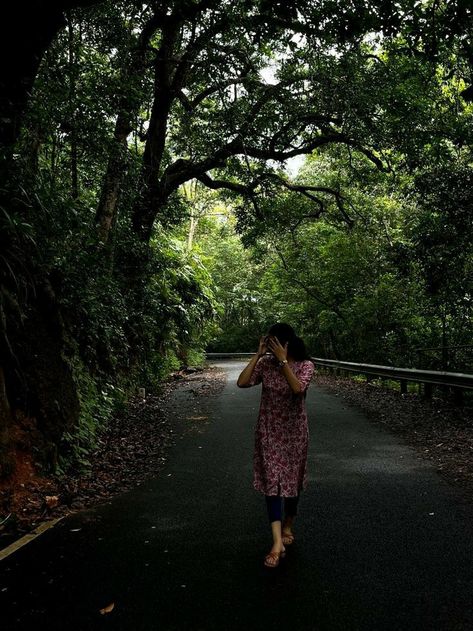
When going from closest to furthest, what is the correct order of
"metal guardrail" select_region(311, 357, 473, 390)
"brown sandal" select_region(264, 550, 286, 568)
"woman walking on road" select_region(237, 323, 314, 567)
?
1. "brown sandal" select_region(264, 550, 286, 568)
2. "woman walking on road" select_region(237, 323, 314, 567)
3. "metal guardrail" select_region(311, 357, 473, 390)

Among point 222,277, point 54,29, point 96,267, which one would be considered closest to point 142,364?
point 96,267

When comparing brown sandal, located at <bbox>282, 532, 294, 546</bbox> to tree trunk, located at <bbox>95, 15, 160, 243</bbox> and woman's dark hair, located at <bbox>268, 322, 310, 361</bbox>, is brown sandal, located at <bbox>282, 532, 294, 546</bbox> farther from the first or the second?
tree trunk, located at <bbox>95, 15, 160, 243</bbox>

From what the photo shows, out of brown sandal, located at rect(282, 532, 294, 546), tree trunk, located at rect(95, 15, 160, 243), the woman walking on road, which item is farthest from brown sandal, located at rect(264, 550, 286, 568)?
tree trunk, located at rect(95, 15, 160, 243)

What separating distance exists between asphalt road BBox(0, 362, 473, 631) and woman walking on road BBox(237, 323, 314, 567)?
52cm

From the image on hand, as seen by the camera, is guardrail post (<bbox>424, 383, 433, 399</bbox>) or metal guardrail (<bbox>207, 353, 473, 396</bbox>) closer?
metal guardrail (<bbox>207, 353, 473, 396</bbox>)

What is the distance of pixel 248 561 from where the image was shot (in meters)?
4.06

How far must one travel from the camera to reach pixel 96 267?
9516 millimetres

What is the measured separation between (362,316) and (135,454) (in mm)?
13390

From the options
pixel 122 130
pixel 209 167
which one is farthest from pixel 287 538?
pixel 209 167

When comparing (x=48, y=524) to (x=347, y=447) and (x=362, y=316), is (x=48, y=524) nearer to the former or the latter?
(x=347, y=447)

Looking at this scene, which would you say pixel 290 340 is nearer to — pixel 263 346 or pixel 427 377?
pixel 263 346

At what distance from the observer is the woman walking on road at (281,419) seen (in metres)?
4.21

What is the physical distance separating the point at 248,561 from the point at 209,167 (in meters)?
12.2

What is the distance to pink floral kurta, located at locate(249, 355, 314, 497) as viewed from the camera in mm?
4277
